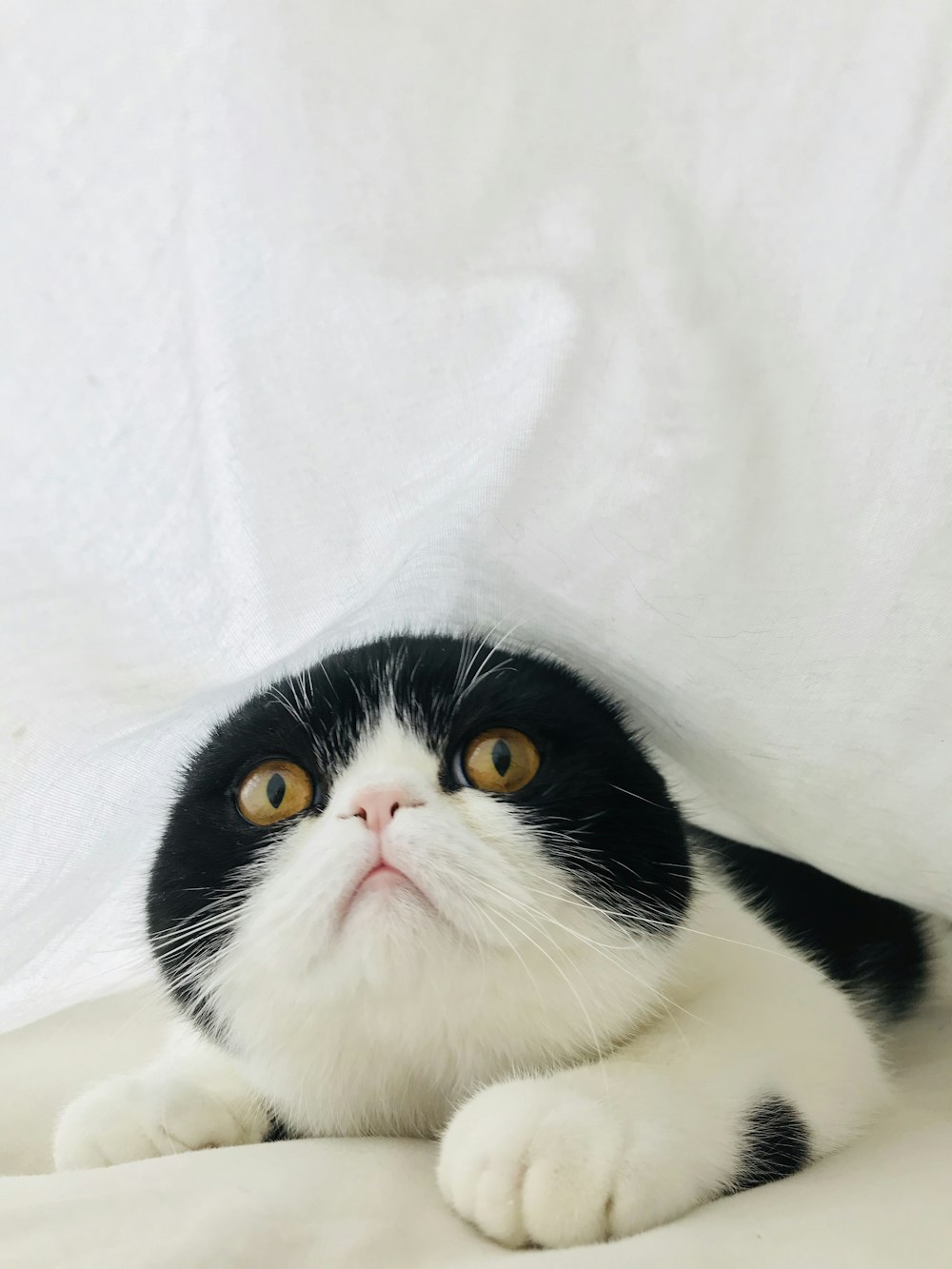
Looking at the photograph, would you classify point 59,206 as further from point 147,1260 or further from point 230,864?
point 147,1260

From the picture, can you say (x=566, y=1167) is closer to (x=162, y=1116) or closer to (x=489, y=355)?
(x=162, y=1116)

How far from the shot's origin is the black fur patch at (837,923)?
976 mm

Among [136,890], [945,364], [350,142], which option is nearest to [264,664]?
[136,890]

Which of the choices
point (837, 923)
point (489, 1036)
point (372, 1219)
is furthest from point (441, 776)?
point (837, 923)

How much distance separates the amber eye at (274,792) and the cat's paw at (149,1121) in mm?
223

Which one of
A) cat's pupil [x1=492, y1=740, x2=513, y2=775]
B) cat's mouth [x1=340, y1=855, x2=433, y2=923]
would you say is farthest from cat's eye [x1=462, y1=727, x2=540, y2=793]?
cat's mouth [x1=340, y1=855, x2=433, y2=923]

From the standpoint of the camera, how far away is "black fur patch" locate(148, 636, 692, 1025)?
0.70 metres

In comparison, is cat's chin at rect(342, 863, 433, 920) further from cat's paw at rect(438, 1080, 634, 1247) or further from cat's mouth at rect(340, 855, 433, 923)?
cat's paw at rect(438, 1080, 634, 1247)

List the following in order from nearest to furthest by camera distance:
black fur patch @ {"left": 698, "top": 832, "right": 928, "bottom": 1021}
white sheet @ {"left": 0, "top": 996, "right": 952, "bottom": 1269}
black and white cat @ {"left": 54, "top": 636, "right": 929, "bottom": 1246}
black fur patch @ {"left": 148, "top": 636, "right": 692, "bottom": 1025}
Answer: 1. white sheet @ {"left": 0, "top": 996, "right": 952, "bottom": 1269}
2. black and white cat @ {"left": 54, "top": 636, "right": 929, "bottom": 1246}
3. black fur patch @ {"left": 148, "top": 636, "right": 692, "bottom": 1025}
4. black fur patch @ {"left": 698, "top": 832, "right": 928, "bottom": 1021}

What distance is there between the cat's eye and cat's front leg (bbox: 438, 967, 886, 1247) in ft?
0.63

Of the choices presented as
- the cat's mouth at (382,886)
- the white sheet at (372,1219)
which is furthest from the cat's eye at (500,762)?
the white sheet at (372,1219)

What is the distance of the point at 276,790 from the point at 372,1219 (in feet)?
0.95

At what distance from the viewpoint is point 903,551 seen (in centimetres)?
63

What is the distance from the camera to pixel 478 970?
64cm
